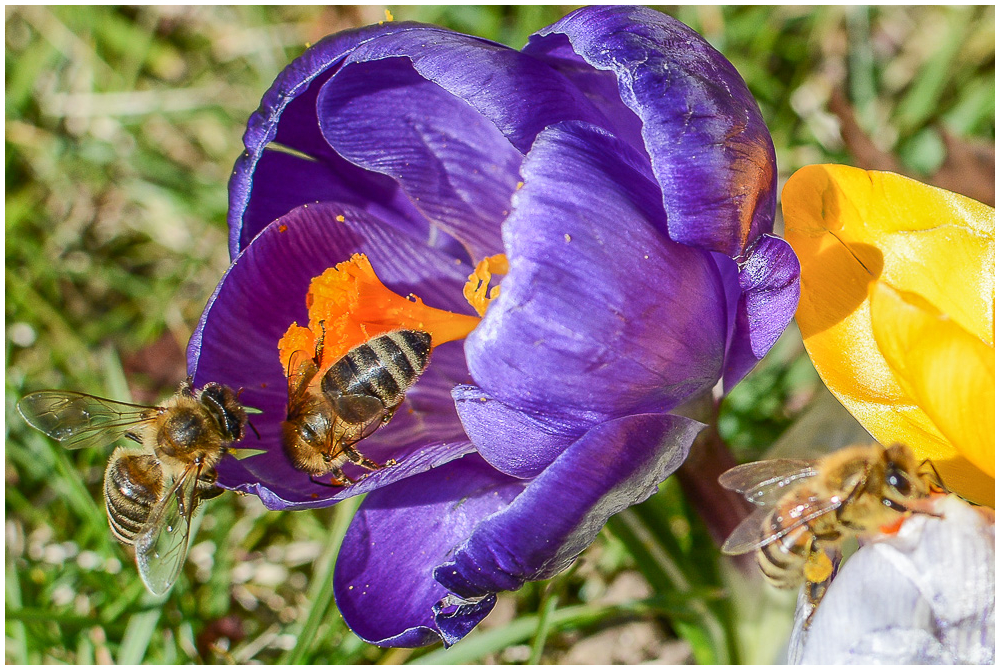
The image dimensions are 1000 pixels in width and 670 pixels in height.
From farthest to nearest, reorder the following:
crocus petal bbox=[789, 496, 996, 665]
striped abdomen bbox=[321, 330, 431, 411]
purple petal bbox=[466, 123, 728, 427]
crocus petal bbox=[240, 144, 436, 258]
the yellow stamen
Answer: crocus petal bbox=[240, 144, 436, 258] → the yellow stamen → striped abdomen bbox=[321, 330, 431, 411] → purple petal bbox=[466, 123, 728, 427] → crocus petal bbox=[789, 496, 996, 665]

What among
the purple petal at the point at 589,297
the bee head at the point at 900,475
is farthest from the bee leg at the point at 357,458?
the bee head at the point at 900,475

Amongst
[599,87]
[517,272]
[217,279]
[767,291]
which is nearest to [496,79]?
[599,87]

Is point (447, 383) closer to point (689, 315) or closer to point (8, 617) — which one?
point (689, 315)

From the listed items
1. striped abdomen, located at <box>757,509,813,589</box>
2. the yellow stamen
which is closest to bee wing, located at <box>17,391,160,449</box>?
the yellow stamen

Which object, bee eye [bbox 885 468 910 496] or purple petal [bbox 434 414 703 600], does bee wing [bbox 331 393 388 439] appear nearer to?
purple petal [bbox 434 414 703 600]

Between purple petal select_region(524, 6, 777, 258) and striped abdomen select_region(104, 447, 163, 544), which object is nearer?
purple petal select_region(524, 6, 777, 258)

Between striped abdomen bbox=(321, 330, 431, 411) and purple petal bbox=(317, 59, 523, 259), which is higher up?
purple petal bbox=(317, 59, 523, 259)
